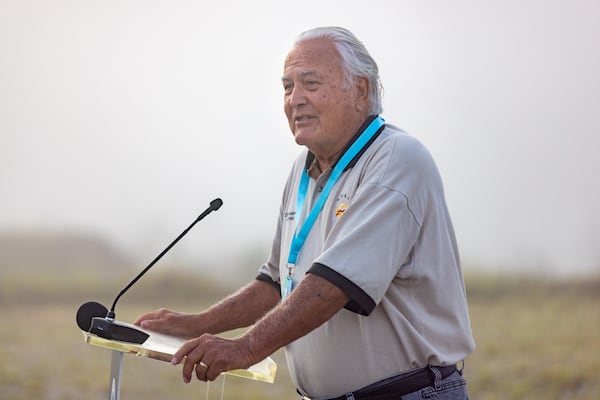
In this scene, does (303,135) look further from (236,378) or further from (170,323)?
(236,378)

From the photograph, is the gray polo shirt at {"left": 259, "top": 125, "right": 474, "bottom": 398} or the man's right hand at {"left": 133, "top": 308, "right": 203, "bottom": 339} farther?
the man's right hand at {"left": 133, "top": 308, "right": 203, "bottom": 339}

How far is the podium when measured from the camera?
1.40m

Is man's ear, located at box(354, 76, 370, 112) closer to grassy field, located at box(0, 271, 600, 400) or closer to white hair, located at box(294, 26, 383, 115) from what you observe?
white hair, located at box(294, 26, 383, 115)

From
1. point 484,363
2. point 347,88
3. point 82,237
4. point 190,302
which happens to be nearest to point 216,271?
point 190,302

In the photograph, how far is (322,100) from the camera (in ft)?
5.96

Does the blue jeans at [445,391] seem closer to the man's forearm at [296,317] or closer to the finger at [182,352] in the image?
the man's forearm at [296,317]

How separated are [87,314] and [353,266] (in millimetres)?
562

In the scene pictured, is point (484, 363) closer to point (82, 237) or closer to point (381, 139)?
point (82, 237)

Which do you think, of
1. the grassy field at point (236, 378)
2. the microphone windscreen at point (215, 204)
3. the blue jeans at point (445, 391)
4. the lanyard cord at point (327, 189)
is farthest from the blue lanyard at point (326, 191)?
the grassy field at point (236, 378)

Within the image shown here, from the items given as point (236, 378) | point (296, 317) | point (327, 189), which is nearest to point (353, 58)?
point (327, 189)

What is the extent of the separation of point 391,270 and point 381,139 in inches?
14.3

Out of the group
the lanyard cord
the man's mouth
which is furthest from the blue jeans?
the man's mouth

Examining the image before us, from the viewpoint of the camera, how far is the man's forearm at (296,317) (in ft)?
4.80

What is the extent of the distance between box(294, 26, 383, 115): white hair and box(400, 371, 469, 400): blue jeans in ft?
2.24
